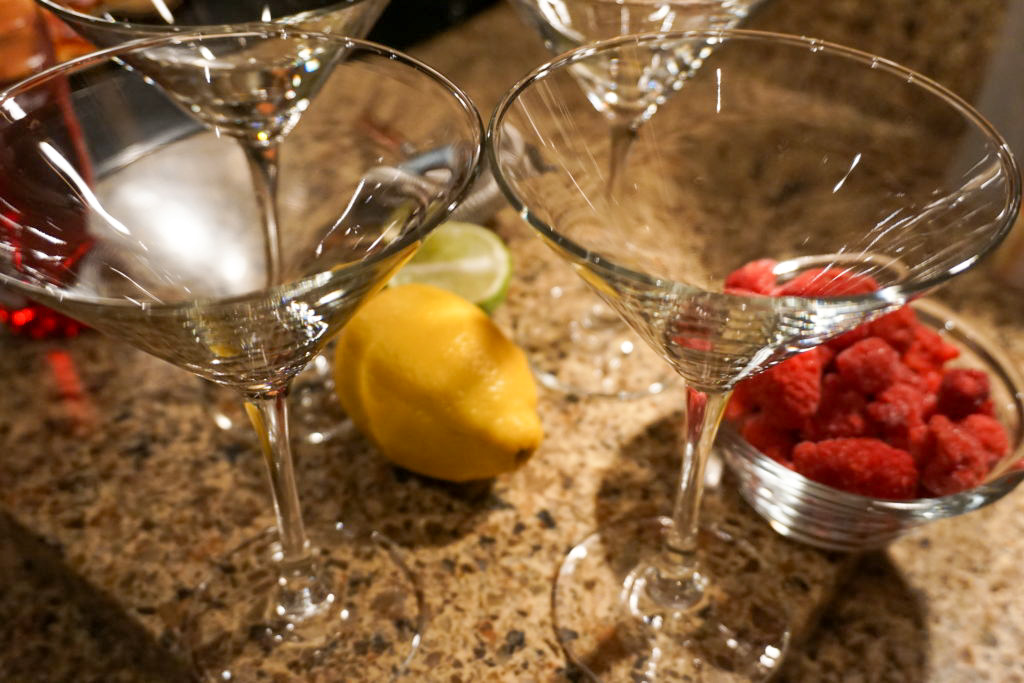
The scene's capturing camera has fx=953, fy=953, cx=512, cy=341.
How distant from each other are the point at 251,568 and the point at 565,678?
25 cm

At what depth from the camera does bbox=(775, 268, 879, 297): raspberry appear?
62 cm

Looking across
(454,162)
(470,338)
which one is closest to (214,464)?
(470,338)

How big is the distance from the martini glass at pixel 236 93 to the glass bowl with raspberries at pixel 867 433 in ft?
1.13

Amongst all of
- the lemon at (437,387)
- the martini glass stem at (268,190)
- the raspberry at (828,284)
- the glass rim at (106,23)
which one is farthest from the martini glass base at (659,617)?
the glass rim at (106,23)

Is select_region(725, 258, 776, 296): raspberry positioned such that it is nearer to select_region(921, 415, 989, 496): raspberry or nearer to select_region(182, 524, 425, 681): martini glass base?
select_region(921, 415, 989, 496): raspberry

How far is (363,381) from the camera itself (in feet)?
2.33

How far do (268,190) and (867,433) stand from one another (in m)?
0.49

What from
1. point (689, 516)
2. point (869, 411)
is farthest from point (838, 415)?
point (689, 516)

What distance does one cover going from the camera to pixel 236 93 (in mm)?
695

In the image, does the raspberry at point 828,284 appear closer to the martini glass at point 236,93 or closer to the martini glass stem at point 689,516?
the martini glass stem at point 689,516

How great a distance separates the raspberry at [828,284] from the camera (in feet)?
2.05

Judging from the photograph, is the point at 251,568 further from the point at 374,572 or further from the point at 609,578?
the point at 609,578

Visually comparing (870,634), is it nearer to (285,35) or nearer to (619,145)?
(619,145)

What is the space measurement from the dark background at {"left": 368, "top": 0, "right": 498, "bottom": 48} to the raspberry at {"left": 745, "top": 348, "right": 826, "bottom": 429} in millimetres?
744
